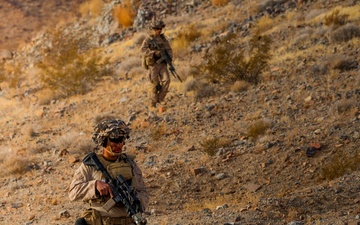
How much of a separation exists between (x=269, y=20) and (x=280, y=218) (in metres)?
12.8

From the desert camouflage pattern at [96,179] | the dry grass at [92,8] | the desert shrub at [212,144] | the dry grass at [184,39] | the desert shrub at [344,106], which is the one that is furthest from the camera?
the dry grass at [92,8]

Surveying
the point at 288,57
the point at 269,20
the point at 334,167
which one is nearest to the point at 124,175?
the point at 334,167

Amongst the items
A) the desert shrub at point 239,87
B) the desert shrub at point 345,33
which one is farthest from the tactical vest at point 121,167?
the desert shrub at point 345,33

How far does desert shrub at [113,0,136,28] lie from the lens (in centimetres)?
2430

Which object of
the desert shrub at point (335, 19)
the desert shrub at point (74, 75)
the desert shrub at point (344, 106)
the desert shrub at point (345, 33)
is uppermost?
the desert shrub at point (344, 106)

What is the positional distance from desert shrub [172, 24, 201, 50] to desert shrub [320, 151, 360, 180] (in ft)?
35.2

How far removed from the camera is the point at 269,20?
19.7 metres

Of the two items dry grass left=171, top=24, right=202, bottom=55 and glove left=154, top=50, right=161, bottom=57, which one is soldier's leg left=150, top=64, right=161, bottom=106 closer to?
glove left=154, top=50, right=161, bottom=57

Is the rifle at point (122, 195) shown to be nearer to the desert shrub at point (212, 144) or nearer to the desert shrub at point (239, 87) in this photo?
the desert shrub at point (212, 144)

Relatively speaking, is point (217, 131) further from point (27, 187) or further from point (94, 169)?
point (94, 169)

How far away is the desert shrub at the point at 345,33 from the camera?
51.8ft

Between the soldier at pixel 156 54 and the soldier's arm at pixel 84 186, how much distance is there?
748 centimetres

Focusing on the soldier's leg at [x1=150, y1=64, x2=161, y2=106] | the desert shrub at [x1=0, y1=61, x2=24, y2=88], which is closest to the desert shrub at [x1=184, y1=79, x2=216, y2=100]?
the soldier's leg at [x1=150, y1=64, x2=161, y2=106]

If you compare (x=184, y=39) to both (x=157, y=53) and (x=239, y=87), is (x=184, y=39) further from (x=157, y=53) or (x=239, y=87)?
(x=157, y=53)
